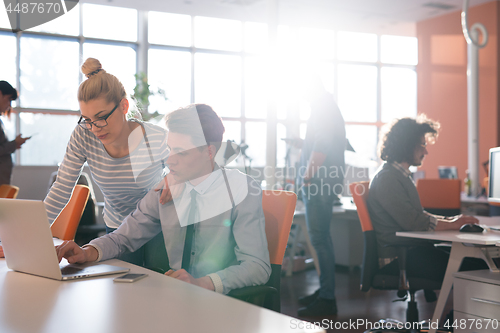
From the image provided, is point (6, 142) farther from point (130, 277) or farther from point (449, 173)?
point (449, 173)

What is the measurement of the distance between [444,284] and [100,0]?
651 centimetres

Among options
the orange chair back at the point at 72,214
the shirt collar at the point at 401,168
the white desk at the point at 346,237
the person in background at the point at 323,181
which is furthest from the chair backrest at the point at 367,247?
the white desk at the point at 346,237

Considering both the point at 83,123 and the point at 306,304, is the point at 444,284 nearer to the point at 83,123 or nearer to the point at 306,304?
the point at 306,304

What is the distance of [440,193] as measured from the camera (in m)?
3.54

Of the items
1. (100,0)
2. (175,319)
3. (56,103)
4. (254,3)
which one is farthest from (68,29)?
(175,319)

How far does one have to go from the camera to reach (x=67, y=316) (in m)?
0.90

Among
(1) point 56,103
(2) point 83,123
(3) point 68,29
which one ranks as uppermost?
(3) point 68,29

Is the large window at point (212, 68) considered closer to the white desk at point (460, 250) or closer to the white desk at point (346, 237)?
the white desk at point (346, 237)

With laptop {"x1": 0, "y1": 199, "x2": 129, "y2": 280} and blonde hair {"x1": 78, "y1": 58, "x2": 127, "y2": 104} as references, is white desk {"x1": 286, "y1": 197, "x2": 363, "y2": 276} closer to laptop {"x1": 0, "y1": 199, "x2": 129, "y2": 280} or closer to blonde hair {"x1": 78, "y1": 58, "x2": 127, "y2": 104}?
blonde hair {"x1": 78, "y1": 58, "x2": 127, "y2": 104}

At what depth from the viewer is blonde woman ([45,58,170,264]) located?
169cm

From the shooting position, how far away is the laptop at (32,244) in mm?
1177

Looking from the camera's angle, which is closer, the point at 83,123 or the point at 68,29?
the point at 83,123

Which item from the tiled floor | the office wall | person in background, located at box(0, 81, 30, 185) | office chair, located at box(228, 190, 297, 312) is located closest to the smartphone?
office chair, located at box(228, 190, 297, 312)

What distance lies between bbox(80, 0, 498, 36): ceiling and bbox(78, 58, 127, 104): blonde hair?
588 centimetres
